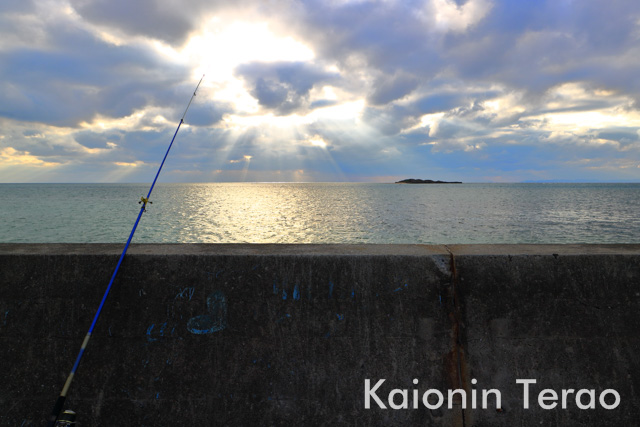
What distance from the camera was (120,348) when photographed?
2.46 meters

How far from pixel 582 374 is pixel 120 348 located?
2.92m

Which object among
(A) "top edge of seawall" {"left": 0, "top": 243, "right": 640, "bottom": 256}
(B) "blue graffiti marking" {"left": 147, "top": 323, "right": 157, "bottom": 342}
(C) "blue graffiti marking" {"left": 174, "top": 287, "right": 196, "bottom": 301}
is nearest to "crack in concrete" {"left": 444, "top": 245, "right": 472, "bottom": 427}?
(A) "top edge of seawall" {"left": 0, "top": 243, "right": 640, "bottom": 256}

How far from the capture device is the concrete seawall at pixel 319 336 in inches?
94.1

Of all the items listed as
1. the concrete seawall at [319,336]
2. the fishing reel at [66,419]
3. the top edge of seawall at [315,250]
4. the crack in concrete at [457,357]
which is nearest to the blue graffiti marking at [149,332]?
the concrete seawall at [319,336]

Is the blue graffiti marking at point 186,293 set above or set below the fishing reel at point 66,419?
above

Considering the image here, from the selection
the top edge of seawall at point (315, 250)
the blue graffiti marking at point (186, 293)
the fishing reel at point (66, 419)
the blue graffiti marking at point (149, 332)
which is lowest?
the fishing reel at point (66, 419)

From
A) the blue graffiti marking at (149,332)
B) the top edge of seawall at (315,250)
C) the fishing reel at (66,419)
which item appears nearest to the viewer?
the fishing reel at (66,419)

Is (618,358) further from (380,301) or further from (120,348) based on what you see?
(120,348)

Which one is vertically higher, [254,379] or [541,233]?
[254,379]

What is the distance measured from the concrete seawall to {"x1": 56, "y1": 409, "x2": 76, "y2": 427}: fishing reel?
0.46m

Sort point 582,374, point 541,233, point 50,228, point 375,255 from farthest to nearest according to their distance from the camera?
point 50,228 → point 541,233 → point 375,255 → point 582,374

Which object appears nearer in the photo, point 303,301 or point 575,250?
point 303,301

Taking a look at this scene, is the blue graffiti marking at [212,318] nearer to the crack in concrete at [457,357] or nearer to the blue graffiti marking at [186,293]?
the blue graffiti marking at [186,293]

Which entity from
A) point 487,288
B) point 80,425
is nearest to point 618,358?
point 487,288
